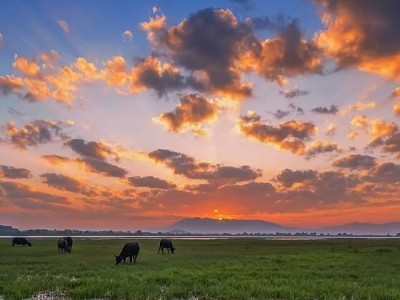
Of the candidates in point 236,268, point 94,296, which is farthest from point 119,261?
point 94,296

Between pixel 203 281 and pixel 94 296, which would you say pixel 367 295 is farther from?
pixel 94 296

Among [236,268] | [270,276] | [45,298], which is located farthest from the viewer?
[236,268]

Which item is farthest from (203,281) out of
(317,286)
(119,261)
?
(119,261)

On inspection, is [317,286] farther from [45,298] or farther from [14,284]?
[14,284]

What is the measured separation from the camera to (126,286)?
18312 millimetres

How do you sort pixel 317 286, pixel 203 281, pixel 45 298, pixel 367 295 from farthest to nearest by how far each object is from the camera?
pixel 203 281 < pixel 317 286 < pixel 367 295 < pixel 45 298

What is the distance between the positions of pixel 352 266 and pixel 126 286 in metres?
20.0

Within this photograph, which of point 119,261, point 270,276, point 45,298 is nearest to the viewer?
point 45,298

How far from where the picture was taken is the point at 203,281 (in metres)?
21.0

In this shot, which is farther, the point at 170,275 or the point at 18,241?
the point at 18,241

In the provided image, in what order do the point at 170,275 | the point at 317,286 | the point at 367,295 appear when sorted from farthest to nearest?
1. the point at 170,275
2. the point at 317,286
3. the point at 367,295

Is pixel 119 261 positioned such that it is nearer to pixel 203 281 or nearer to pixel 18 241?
pixel 203 281

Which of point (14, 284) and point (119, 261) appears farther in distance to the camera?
point (119, 261)

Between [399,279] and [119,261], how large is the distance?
20.5 m
